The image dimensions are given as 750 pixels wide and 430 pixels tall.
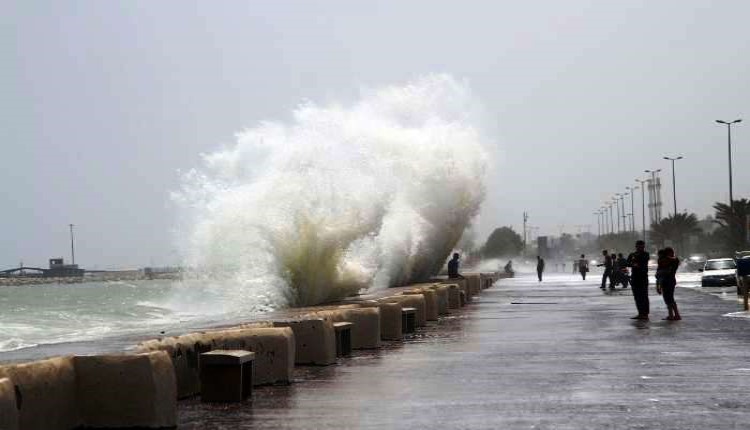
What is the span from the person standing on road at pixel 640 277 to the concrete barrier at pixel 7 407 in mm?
16738

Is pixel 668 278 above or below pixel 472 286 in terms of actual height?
above

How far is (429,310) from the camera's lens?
24.4m

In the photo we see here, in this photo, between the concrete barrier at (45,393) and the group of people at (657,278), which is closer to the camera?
the concrete barrier at (45,393)

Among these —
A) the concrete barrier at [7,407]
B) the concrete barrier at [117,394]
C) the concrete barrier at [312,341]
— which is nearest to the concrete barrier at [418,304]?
the concrete barrier at [312,341]

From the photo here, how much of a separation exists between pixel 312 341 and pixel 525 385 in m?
3.64

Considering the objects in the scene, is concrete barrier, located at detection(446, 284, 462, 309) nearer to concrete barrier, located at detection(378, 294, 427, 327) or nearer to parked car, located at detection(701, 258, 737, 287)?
concrete barrier, located at detection(378, 294, 427, 327)

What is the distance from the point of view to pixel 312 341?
14.3 metres

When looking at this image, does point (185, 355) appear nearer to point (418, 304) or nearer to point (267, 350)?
point (267, 350)


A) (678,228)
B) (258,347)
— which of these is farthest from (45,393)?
(678,228)

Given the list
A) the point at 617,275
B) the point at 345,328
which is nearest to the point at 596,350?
the point at 345,328

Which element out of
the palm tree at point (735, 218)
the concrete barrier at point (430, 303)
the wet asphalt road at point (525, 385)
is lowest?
the wet asphalt road at point (525, 385)

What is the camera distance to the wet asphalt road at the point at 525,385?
919 centimetres

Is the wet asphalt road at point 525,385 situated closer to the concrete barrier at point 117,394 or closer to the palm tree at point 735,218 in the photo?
the concrete barrier at point 117,394

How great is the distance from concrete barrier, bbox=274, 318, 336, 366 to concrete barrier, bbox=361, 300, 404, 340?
4.11m
